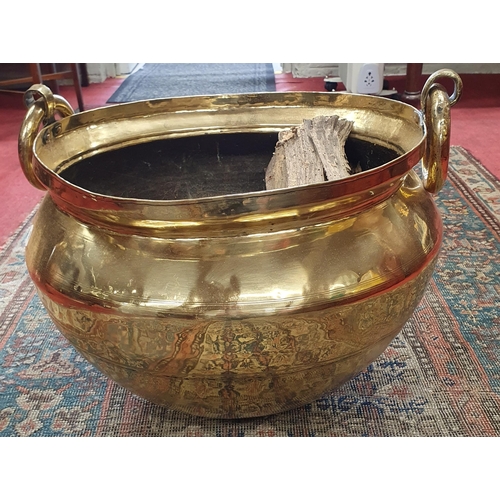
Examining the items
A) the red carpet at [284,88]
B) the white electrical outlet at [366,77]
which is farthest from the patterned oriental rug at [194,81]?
the white electrical outlet at [366,77]

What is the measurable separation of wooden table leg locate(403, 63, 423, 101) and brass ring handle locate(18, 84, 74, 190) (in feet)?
9.66

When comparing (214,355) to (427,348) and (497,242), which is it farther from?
(497,242)

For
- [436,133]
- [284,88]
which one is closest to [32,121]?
[436,133]

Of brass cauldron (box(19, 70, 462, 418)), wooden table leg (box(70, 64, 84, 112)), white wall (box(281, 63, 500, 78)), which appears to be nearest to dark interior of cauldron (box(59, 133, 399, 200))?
brass cauldron (box(19, 70, 462, 418))

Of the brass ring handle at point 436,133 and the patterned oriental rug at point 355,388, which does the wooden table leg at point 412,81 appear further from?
the brass ring handle at point 436,133

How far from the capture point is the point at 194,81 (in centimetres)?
471

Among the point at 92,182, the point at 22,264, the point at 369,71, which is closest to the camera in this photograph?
the point at 92,182

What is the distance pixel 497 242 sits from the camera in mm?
2014

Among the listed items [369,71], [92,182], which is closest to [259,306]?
[92,182]

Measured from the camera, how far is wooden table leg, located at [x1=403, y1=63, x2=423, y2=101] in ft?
12.3

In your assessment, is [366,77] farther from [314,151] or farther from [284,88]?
[314,151]

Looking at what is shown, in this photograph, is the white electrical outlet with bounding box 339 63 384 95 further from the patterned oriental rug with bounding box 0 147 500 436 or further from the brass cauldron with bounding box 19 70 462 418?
the brass cauldron with bounding box 19 70 462 418

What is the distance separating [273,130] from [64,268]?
2.24ft

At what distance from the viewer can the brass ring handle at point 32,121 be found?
1.13 m
